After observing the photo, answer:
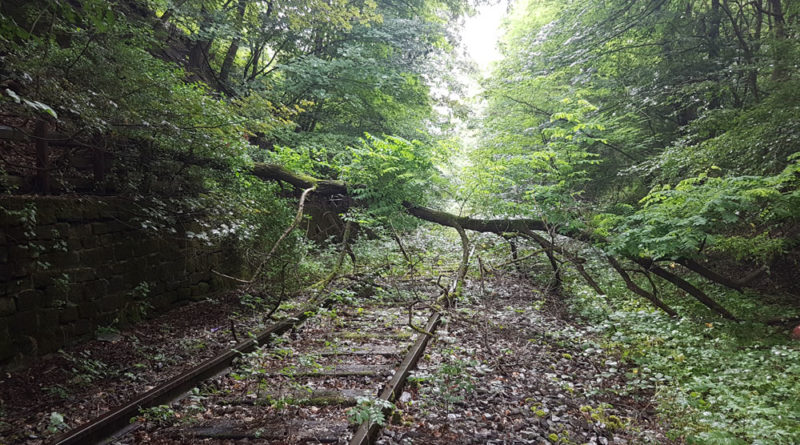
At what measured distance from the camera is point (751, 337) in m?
5.10

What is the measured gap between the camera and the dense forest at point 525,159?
14.9ft

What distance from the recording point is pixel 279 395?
384 cm

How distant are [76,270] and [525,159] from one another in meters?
7.94

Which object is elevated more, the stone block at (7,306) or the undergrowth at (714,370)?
the undergrowth at (714,370)

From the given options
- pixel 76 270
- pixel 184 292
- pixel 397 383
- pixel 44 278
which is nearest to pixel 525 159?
pixel 397 383

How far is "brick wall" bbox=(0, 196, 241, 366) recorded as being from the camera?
13.6 feet

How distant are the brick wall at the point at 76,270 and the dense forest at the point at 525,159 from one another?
142 millimetres

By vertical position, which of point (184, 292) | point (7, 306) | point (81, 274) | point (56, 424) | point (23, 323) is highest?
point (184, 292)

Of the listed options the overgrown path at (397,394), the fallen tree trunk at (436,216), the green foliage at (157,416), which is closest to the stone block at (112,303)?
the overgrown path at (397,394)

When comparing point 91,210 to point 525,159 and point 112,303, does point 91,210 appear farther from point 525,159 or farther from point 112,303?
point 525,159

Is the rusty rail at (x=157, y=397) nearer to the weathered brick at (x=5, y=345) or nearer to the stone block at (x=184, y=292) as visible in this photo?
the weathered brick at (x=5, y=345)

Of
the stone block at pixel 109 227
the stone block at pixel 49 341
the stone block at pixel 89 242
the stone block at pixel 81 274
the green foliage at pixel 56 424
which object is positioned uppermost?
the stone block at pixel 109 227

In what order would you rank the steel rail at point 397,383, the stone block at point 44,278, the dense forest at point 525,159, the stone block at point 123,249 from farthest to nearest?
the stone block at point 123,249, the dense forest at point 525,159, the stone block at point 44,278, the steel rail at point 397,383

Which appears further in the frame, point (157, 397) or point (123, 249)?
point (123, 249)
